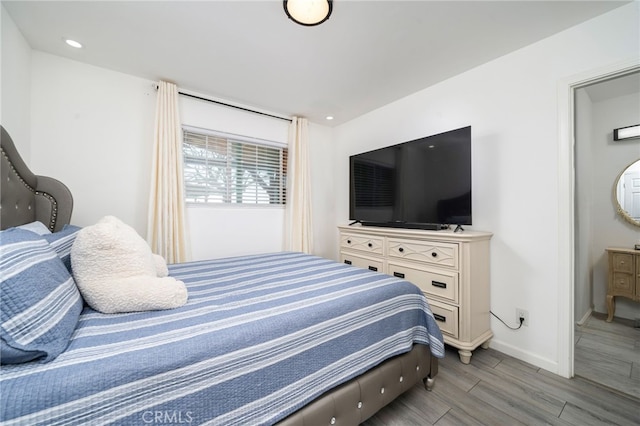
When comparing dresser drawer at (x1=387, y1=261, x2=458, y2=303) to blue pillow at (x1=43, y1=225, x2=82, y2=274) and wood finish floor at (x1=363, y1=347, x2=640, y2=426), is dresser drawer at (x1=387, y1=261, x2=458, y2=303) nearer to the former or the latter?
wood finish floor at (x1=363, y1=347, x2=640, y2=426)

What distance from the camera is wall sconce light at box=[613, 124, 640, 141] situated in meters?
2.51

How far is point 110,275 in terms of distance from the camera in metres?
1.03

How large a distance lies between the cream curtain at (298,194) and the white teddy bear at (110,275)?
2.34 m

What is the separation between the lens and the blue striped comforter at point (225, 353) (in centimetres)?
65

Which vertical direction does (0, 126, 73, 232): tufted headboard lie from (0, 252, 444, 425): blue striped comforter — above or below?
above

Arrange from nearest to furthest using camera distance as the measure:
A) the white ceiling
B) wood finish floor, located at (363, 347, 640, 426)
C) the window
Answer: wood finish floor, located at (363, 347, 640, 426) → the white ceiling → the window

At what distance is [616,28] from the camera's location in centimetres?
164

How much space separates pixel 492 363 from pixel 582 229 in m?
1.90

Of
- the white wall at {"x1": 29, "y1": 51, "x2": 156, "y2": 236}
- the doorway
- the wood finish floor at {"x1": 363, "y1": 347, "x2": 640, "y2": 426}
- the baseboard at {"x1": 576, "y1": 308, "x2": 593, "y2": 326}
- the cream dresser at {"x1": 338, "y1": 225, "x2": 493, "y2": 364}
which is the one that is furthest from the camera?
the baseboard at {"x1": 576, "y1": 308, "x2": 593, "y2": 326}

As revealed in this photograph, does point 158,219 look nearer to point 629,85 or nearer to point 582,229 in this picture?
point 582,229

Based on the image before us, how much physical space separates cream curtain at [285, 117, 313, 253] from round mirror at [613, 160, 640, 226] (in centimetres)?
355

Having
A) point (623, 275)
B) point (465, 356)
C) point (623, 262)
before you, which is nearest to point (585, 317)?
point (623, 275)

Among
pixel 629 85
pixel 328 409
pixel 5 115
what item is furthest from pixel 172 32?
pixel 629 85

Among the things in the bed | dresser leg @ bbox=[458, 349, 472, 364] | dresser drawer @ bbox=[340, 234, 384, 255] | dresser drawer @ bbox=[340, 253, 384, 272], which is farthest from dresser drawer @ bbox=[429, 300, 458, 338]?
dresser drawer @ bbox=[340, 234, 384, 255]
